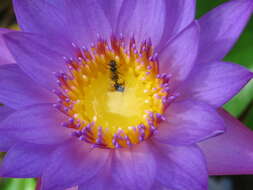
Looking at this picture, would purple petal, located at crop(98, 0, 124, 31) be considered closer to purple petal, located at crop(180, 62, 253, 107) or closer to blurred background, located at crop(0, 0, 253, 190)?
purple petal, located at crop(180, 62, 253, 107)

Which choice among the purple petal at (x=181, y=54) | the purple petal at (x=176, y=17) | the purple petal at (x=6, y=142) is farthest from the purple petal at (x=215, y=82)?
the purple petal at (x=6, y=142)

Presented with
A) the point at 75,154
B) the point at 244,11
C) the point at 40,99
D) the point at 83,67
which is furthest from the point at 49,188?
the point at 244,11

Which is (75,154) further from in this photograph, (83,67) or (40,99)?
(83,67)

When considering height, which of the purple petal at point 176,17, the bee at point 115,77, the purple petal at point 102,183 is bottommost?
the purple petal at point 102,183

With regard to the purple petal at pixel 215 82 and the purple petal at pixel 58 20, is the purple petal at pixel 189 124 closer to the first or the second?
the purple petal at pixel 215 82

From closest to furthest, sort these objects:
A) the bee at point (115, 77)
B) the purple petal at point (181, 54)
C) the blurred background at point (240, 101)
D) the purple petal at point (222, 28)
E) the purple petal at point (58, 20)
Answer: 1. the purple petal at point (181, 54)
2. the purple petal at point (222, 28)
3. the purple petal at point (58, 20)
4. the bee at point (115, 77)
5. the blurred background at point (240, 101)

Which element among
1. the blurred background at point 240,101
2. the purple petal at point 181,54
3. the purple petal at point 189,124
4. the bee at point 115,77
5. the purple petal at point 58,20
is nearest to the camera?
the purple petal at point 189,124

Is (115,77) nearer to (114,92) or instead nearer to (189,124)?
(114,92)
